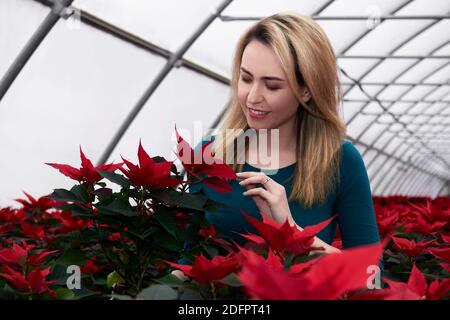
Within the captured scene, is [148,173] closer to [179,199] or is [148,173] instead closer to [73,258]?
[179,199]

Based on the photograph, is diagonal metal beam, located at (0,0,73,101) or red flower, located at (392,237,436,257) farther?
diagonal metal beam, located at (0,0,73,101)

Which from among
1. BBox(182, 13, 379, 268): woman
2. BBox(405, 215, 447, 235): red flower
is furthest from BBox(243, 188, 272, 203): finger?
BBox(405, 215, 447, 235): red flower

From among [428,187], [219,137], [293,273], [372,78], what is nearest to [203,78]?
[372,78]

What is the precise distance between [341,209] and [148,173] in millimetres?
1053

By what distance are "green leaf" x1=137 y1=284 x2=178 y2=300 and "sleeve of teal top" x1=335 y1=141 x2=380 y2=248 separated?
1.30m

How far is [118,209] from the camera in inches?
54.7

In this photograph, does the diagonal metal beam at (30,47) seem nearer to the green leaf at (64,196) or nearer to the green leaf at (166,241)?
the green leaf at (64,196)

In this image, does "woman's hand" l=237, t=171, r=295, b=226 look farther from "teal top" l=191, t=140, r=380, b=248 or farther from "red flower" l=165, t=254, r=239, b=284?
"red flower" l=165, t=254, r=239, b=284

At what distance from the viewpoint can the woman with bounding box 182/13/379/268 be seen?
1.98 m

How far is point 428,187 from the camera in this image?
41.9 m

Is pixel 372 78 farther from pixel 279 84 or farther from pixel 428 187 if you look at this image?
pixel 428 187

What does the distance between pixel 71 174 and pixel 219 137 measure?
91 centimetres

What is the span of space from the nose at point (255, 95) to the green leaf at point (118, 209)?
28.4 inches

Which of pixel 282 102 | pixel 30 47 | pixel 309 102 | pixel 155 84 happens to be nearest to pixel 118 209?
pixel 282 102
